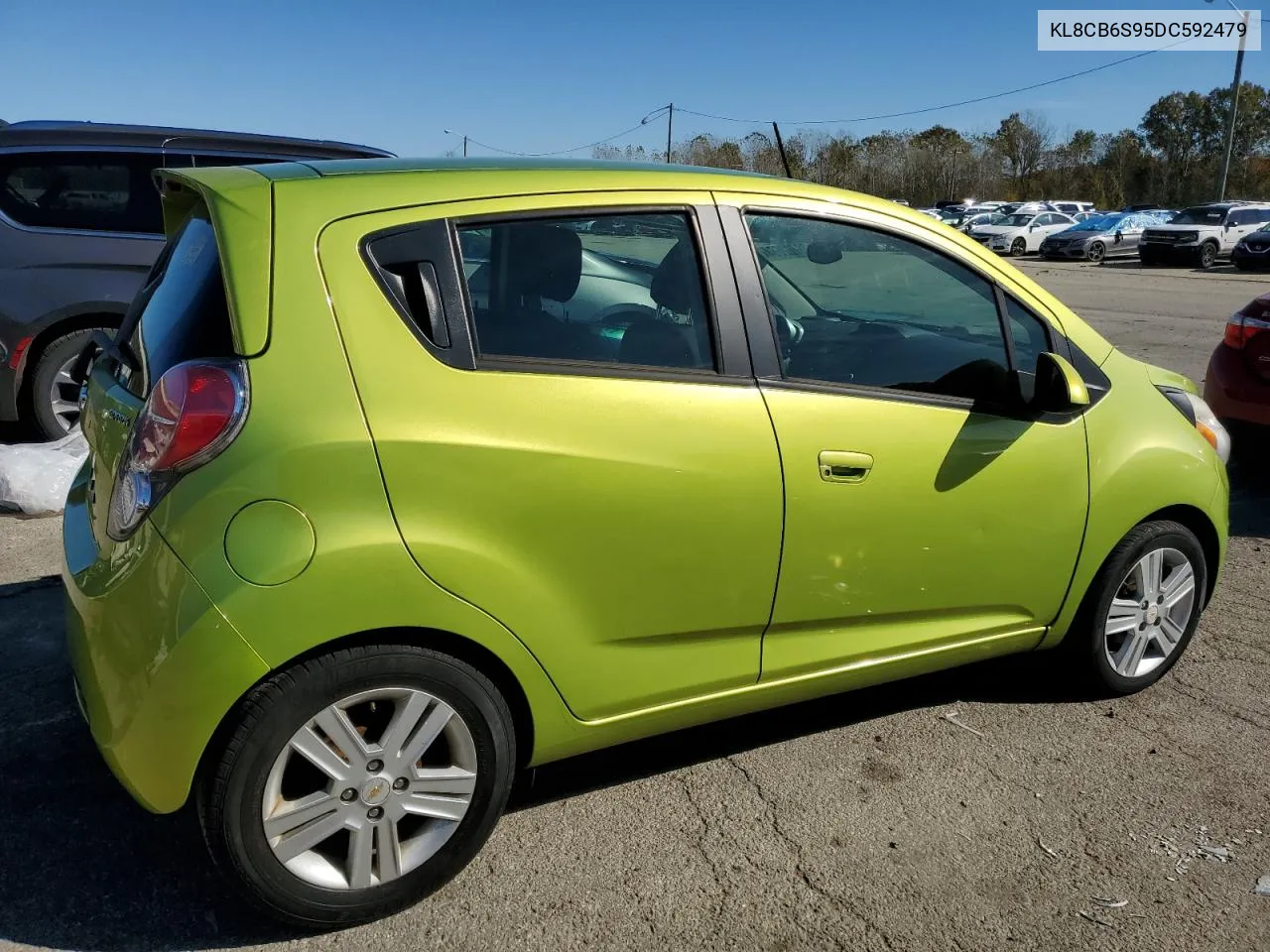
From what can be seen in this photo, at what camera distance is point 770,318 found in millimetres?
2836

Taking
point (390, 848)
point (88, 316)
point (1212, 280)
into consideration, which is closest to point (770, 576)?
point (390, 848)

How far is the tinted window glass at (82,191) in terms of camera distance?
602 centimetres

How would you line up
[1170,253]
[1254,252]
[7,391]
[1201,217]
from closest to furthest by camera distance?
[7,391] → [1254,252] → [1170,253] → [1201,217]

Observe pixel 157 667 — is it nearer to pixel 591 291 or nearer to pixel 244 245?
pixel 244 245

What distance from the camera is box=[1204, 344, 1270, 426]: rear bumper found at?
595cm

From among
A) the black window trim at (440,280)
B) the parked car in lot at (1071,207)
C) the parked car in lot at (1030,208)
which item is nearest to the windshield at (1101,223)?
the parked car in lot at (1030,208)

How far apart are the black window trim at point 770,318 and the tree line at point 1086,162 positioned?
5068cm

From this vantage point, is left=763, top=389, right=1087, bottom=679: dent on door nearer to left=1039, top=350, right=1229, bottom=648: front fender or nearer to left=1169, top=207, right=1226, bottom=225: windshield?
left=1039, top=350, right=1229, bottom=648: front fender

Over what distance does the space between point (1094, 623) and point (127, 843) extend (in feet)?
9.82

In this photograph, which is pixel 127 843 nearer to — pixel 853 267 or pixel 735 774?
pixel 735 774

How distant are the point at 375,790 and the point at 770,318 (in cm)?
154

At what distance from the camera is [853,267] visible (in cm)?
328

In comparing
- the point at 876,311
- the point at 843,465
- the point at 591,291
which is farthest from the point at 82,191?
the point at 843,465

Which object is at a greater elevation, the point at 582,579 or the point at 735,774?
the point at 582,579
